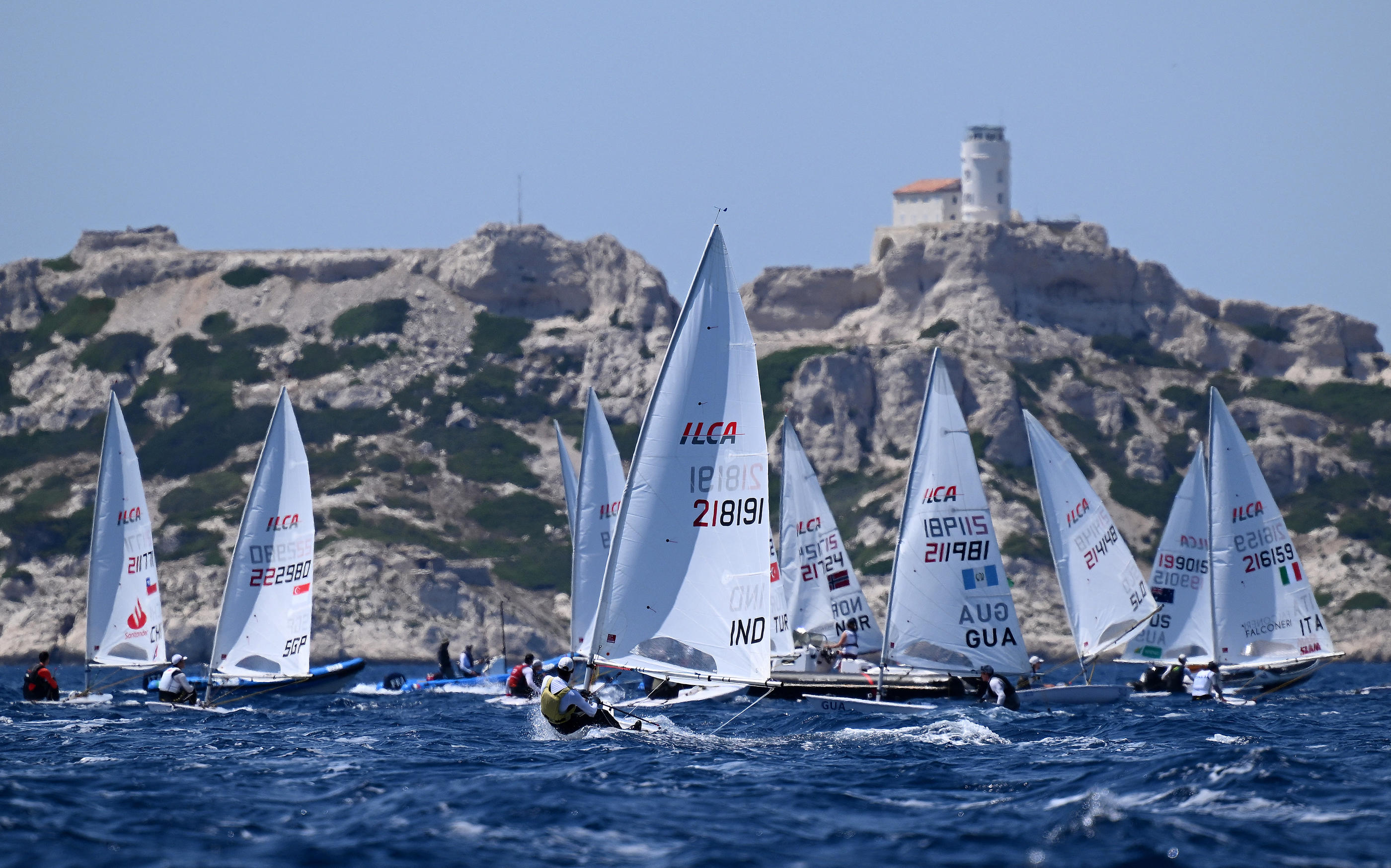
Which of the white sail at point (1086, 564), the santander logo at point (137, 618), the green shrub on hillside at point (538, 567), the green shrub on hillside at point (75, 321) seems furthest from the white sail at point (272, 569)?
the green shrub on hillside at point (75, 321)

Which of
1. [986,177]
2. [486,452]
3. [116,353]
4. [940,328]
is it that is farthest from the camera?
[986,177]

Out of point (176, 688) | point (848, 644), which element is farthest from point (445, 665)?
point (176, 688)

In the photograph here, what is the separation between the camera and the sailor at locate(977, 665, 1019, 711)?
110ft

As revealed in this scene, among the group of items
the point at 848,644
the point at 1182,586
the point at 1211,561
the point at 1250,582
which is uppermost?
the point at 1211,561

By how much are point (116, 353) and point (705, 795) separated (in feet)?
368

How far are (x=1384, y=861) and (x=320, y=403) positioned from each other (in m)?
107

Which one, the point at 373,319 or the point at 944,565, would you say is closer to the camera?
the point at 944,565

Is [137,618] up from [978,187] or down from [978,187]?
down

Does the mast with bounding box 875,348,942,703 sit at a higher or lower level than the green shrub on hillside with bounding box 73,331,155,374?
lower

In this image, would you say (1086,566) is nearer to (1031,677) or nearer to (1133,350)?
(1031,677)

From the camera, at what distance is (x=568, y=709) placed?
24672 millimetres

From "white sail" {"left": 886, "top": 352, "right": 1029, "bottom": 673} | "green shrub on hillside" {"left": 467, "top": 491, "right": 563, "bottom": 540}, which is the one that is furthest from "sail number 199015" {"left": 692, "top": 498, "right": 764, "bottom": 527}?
"green shrub on hillside" {"left": 467, "top": 491, "right": 563, "bottom": 540}

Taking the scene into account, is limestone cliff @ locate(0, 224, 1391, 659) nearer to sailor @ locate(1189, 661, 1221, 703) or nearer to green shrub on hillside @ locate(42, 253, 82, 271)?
green shrub on hillside @ locate(42, 253, 82, 271)

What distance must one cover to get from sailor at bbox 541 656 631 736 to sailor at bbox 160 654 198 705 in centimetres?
1365
